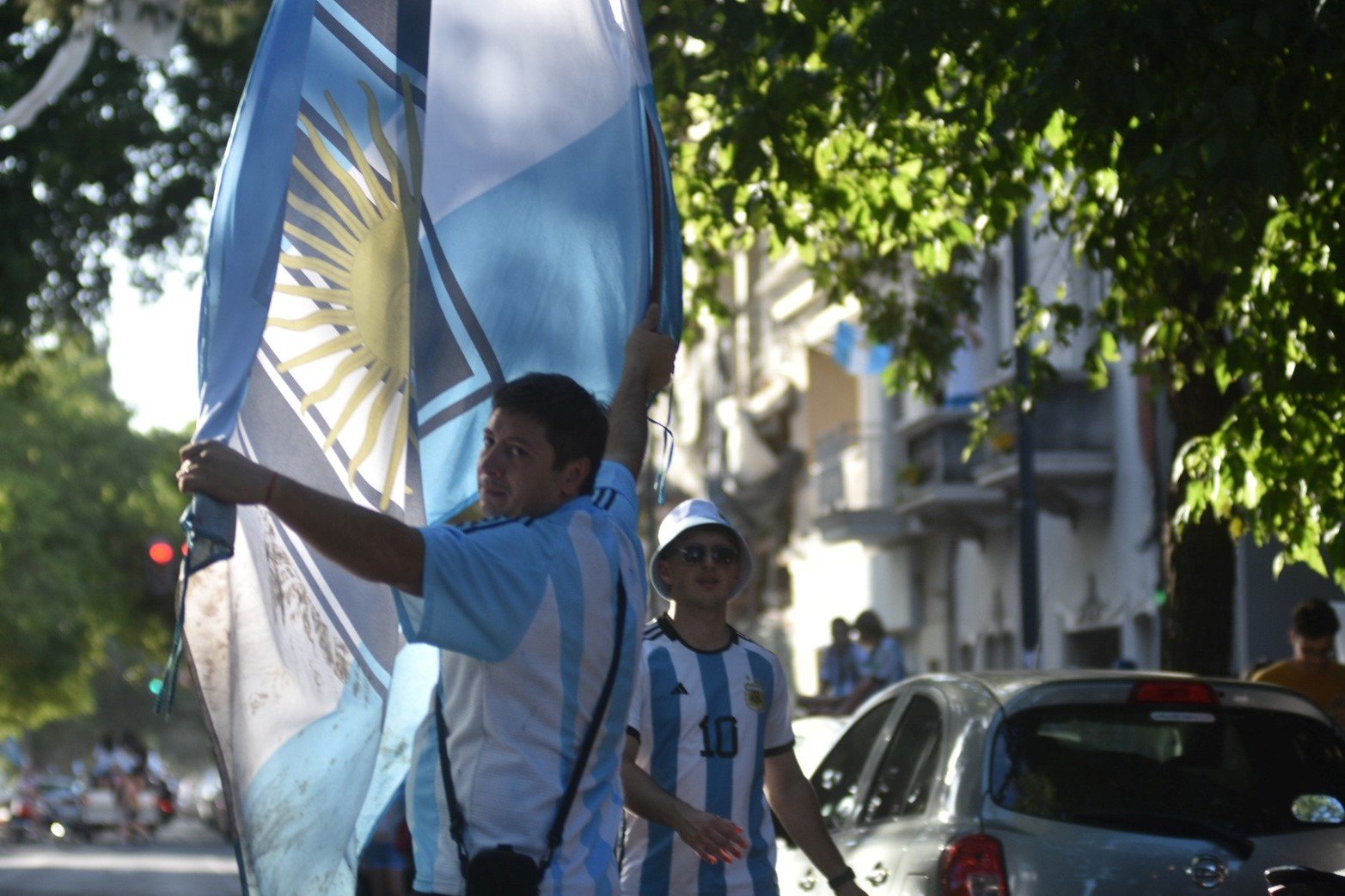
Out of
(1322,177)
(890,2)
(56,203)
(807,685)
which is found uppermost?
(56,203)

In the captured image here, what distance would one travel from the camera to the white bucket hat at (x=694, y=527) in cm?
668

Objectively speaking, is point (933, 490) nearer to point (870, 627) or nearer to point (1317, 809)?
point (870, 627)

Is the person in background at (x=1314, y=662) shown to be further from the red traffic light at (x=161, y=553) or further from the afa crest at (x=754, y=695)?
the red traffic light at (x=161, y=553)

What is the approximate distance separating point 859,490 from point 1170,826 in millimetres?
31928

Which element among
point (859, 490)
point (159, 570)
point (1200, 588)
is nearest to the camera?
point (1200, 588)

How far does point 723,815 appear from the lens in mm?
6438

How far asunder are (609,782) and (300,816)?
1.84 feet

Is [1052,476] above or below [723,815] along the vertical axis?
Answer: above

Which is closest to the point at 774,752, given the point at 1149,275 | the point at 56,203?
the point at 1149,275

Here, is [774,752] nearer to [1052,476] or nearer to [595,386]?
[595,386]

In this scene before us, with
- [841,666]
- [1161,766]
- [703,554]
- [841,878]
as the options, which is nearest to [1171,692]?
[1161,766]

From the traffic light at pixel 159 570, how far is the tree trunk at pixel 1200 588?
28.2 ft

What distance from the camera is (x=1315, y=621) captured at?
34.9 ft

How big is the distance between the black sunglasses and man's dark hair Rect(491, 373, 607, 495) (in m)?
2.20
